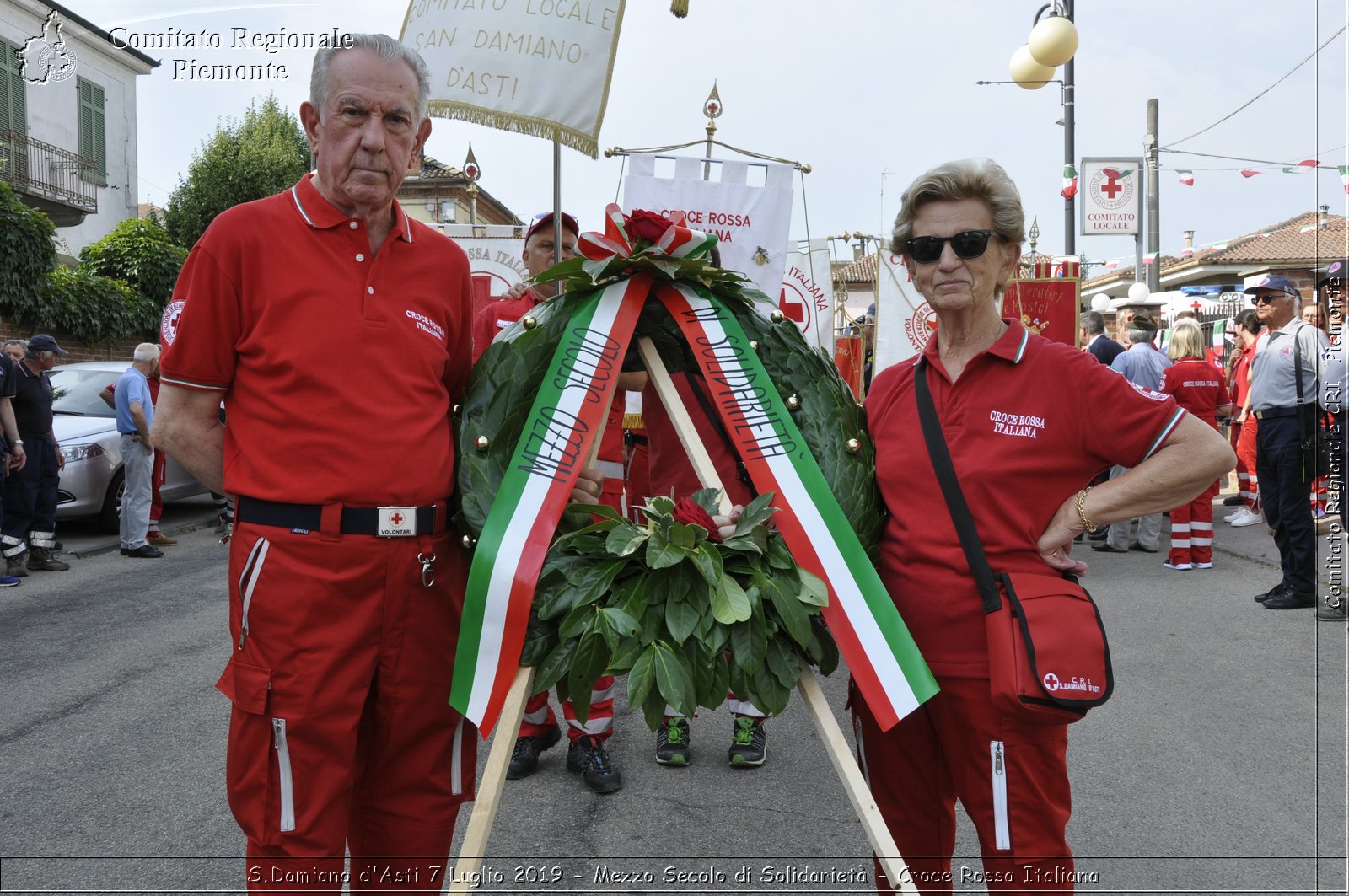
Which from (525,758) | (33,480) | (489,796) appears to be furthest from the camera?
(33,480)

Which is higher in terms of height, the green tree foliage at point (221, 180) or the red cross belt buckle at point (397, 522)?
the green tree foliage at point (221, 180)

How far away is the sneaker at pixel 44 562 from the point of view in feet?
28.7

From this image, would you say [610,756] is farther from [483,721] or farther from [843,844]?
[483,721]

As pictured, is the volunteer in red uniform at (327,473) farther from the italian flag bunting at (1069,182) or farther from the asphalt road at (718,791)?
the italian flag bunting at (1069,182)

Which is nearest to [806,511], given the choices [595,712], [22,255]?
[595,712]

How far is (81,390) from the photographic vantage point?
434 inches

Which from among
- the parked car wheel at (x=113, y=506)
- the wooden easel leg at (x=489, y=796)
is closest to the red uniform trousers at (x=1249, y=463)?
the wooden easel leg at (x=489, y=796)

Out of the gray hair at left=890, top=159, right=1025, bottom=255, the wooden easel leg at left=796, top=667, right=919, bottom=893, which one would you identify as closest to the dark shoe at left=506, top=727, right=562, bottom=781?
the wooden easel leg at left=796, top=667, right=919, bottom=893

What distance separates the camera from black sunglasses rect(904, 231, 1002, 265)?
7.70 ft

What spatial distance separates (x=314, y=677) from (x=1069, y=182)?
13.4 meters

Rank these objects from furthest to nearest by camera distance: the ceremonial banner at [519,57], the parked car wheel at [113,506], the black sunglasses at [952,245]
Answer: the parked car wheel at [113,506]
the ceremonial banner at [519,57]
the black sunglasses at [952,245]

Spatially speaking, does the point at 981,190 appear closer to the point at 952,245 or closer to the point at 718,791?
the point at 952,245

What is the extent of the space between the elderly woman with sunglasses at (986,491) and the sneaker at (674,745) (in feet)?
6.46

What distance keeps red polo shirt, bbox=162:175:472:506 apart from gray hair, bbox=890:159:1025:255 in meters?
1.33
